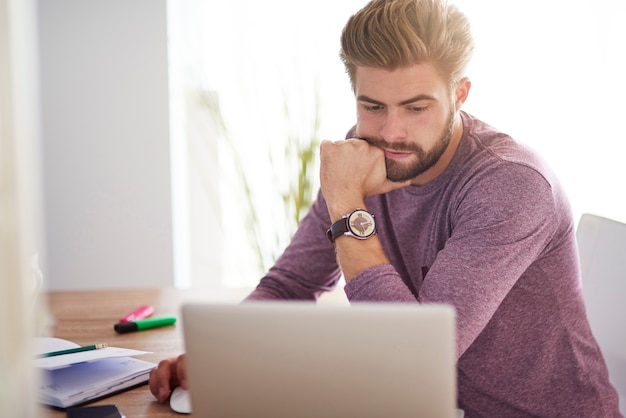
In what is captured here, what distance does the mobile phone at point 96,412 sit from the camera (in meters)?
1.16

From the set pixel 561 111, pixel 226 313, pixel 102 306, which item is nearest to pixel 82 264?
pixel 102 306

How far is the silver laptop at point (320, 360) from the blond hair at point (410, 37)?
78cm

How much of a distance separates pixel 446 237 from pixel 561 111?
2073 mm

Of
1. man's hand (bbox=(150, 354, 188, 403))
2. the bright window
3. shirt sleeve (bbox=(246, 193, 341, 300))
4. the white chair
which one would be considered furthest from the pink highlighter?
the bright window

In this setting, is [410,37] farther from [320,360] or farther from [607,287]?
[320,360]

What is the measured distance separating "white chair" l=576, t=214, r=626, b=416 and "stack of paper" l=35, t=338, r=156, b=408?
0.92 m

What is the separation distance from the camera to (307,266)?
180 cm

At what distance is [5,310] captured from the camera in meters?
0.64

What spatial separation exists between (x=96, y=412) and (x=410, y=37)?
0.90m

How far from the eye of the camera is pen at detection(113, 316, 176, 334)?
164cm

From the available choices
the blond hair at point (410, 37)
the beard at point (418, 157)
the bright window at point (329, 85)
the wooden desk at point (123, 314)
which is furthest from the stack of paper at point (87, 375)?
the bright window at point (329, 85)

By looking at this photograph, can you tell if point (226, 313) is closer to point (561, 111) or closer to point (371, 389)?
point (371, 389)

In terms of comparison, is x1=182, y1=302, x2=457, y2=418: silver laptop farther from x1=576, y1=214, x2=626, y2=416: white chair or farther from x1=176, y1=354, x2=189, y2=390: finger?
x1=576, y1=214, x2=626, y2=416: white chair

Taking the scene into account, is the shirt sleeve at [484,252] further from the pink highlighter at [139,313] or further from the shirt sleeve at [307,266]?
the pink highlighter at [139,313]
